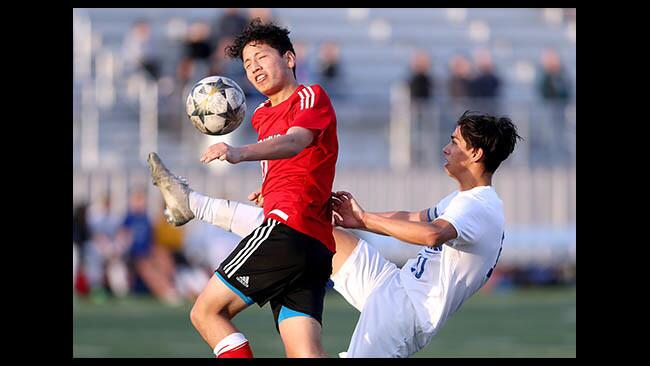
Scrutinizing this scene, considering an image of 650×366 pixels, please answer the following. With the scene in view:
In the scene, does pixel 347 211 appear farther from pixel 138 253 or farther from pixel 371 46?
pixel 371 46

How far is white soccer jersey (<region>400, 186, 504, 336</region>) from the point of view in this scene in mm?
6941

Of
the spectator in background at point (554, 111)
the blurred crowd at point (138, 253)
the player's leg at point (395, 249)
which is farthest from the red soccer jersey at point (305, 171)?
the spectator in background at point (554, 111)

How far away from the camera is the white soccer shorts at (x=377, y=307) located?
714 centimetres

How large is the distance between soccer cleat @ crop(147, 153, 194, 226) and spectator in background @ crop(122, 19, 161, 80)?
1176cm

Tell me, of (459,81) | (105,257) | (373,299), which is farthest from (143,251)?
(373,299)

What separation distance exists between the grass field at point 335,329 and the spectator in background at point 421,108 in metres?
2.41

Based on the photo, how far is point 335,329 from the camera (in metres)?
13.6

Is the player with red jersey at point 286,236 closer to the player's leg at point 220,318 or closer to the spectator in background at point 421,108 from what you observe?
the player's leg at point 220,318

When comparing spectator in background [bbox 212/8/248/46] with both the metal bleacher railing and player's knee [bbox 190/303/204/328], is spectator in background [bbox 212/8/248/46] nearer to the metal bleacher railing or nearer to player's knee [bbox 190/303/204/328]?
the metal bleacher railing

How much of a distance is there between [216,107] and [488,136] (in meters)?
1.55

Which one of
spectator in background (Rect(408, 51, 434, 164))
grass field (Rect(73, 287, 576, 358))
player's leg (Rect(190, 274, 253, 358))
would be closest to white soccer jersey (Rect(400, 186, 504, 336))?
player's leg (Rect(190, 274, 253, 358))

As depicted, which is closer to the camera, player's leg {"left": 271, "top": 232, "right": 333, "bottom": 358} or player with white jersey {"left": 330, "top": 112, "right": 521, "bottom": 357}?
player's leg {"left": 271, "top": 232, "right": 333, "bottom": 358}
